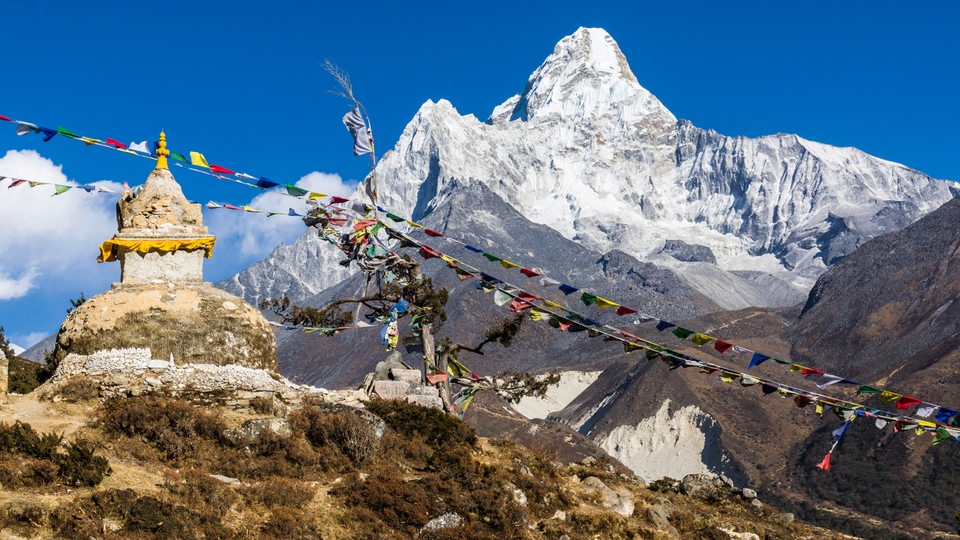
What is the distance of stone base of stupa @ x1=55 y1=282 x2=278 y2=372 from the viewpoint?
17703mm

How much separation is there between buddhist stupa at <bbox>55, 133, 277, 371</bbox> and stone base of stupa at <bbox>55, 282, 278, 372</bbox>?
0.7 inches

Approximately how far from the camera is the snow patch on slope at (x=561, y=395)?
122719 mm

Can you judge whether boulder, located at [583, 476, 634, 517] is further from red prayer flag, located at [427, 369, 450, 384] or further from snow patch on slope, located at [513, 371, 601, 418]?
snow patch on slope, located at [513, 371, 601, 418]

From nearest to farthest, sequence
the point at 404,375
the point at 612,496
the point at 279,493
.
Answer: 1. the point at 279,493
2. the point at 612,496
3. the point at 404,375

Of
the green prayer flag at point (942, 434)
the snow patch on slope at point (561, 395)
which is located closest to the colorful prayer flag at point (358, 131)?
the green prayer flag at point (942, 434)

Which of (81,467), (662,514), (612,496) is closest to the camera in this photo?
(81,467)

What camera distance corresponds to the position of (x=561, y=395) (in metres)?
128

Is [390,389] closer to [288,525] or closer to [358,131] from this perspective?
[358,131]

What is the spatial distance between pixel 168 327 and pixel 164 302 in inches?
21.3

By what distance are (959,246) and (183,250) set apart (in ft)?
419

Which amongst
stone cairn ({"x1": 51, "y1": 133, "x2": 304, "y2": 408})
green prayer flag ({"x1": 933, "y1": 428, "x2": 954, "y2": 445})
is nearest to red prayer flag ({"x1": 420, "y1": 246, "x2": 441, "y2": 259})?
stone cairn ({"x1": 51, "y1": 133, "x2": 304, "y2": 408})

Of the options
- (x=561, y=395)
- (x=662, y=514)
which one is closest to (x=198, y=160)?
(x=662, y=514)

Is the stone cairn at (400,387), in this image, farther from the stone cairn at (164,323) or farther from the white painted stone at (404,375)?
the stone cairn at (164,323)

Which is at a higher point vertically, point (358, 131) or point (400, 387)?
point (358, 131)
